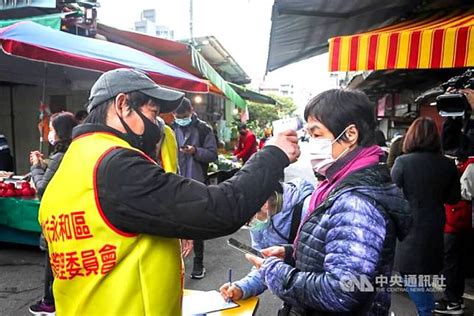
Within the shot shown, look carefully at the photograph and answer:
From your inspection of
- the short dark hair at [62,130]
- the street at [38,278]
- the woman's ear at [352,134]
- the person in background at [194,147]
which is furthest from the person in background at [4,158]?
the woman's ear at [352,134]

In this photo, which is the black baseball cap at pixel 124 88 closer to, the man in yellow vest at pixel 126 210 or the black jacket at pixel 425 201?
the man in yellow vest at pixel 126 210

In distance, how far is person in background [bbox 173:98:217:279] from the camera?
15.4 feet

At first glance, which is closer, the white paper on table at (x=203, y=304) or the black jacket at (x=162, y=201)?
the black jacket at (x=162, y=201)

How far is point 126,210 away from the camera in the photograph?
4.09ft

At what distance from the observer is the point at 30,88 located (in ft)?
29.1

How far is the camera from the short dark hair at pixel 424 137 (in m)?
3.30

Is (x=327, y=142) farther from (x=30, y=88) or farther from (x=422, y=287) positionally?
(x=30, y=88)

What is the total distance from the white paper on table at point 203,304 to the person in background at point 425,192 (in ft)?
5.86

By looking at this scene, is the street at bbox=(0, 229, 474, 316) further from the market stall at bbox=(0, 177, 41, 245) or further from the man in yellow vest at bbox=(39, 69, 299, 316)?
the man in yellow vest at bbox=(39, 69, 299, 316)

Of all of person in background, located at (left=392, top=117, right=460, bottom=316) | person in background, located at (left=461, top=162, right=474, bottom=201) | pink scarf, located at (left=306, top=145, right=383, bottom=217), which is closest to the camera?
pink scarf, located at (left=306, top=145, right=383, bottom=217)

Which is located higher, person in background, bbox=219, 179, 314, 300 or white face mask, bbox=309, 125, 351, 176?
white face mask, bbox=309, 125, 351, 176

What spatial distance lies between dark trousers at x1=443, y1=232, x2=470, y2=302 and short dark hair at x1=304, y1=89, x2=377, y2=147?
285 cm

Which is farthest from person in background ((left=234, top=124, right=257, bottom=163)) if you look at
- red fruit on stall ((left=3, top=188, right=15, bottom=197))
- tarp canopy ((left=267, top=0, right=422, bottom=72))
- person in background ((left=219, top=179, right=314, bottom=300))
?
person in background ((left=219, top=179, right=314, bottom=300))

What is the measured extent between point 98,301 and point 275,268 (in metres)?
0.65
